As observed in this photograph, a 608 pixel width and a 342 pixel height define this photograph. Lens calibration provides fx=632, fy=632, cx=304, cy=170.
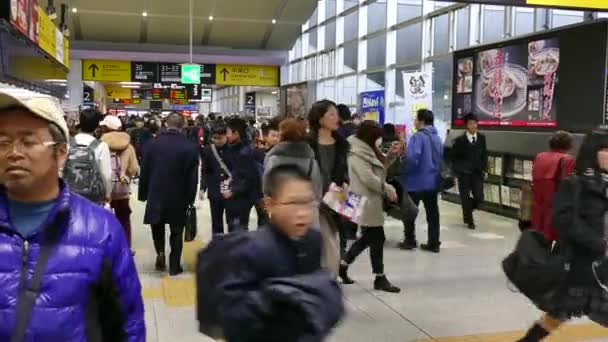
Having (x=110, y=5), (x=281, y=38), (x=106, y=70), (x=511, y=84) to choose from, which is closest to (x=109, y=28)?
(x=106, y=70)

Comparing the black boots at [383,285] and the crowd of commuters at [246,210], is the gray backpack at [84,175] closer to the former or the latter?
the crowd of commuters at [246,210]

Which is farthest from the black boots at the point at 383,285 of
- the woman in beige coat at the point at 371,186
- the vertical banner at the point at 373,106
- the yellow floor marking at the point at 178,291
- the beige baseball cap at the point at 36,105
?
the vertical banner at the point at 373,106

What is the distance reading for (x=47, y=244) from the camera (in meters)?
1.65

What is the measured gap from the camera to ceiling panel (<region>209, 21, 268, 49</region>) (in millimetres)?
21062

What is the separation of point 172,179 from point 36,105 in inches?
181

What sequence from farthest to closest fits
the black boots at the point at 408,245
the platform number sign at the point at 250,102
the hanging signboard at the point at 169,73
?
the platform number sign at the point at 250,102 < the hanging signboard at the point at 169,73 < the black boots at the point at 408,245

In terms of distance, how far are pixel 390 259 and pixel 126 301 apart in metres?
5.59

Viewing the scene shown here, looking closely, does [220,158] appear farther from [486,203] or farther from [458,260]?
[486,203]

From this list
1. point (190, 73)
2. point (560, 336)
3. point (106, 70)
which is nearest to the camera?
point (560, 336)

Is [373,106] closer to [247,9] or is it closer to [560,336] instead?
[247,9]

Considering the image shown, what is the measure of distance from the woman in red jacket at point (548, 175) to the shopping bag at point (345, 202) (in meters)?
1.88

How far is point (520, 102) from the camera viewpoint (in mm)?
10047

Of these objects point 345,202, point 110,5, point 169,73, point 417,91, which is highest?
point 110,5

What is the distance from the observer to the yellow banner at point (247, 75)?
2259cm
